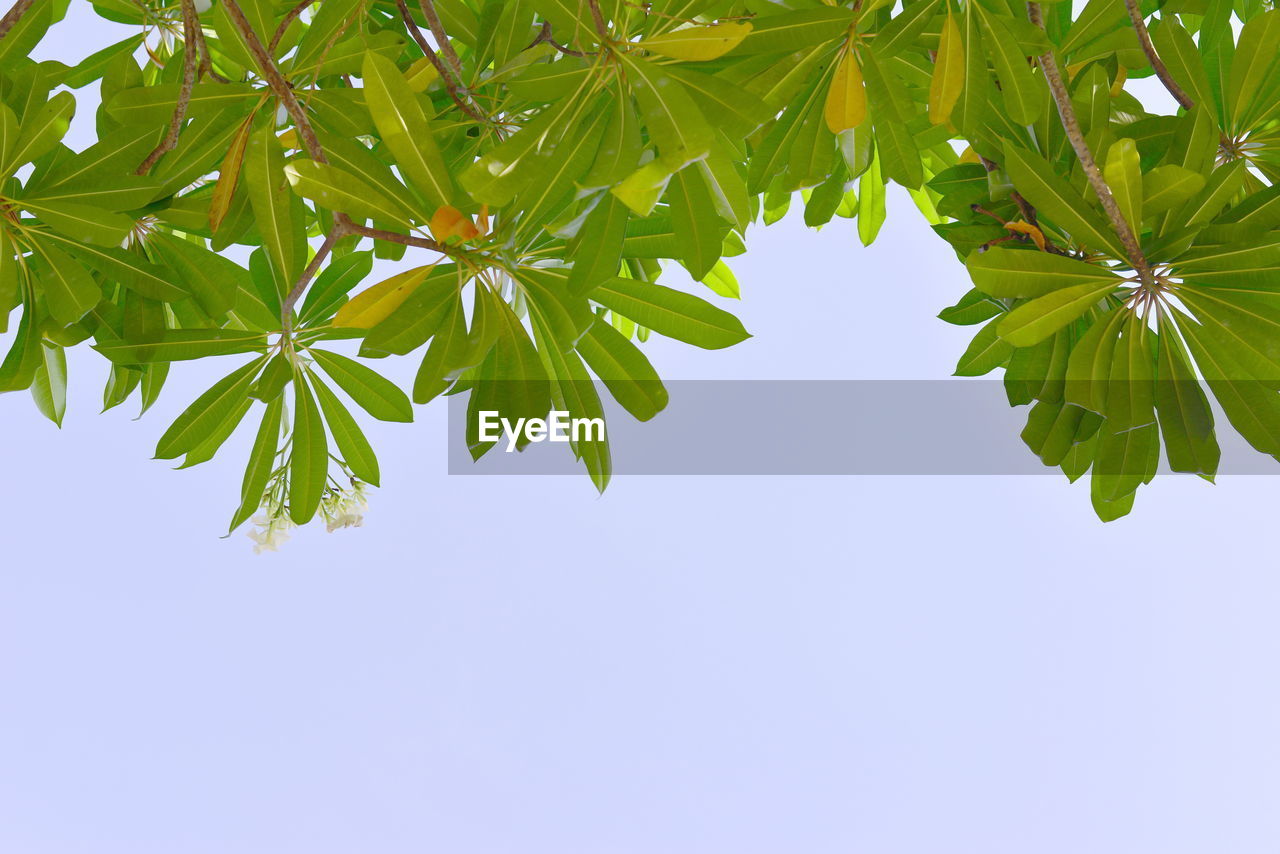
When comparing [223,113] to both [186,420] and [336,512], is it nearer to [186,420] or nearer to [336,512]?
Answer: [186,420]

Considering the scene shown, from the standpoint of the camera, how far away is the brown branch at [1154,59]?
1.31m

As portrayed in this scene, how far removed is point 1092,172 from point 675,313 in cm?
57

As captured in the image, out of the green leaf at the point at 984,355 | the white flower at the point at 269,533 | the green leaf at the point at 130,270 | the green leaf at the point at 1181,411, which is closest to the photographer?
the green leaf at the point at 1181,411

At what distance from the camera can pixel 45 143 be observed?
1352 mm

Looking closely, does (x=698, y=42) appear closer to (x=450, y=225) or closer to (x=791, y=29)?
(x=791, y=29)

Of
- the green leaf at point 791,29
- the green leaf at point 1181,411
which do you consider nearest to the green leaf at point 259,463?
the green leaf at point 791,29

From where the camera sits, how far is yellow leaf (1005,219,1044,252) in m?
1.36

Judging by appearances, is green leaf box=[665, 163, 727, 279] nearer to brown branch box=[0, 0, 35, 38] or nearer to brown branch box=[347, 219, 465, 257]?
brown branch box=[347, 219, 465, 257]

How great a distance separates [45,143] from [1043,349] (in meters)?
1.47

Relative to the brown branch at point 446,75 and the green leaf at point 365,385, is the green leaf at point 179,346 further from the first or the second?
the brown branch at point 446,75

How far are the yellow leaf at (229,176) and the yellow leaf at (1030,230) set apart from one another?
1122mm

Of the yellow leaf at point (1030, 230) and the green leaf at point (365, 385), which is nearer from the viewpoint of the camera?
the yellow leaf at point (1030, 230)

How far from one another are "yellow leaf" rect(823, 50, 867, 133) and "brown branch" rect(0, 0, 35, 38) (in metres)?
1.15

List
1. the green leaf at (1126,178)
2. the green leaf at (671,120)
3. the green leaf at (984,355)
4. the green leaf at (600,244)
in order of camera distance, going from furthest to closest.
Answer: the green leaf at (984,355) < the green leaf at (1126,178) < the green leaf at (600,244) < the green leaf at (671,120)
